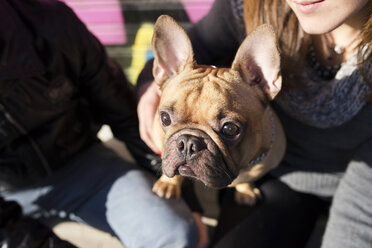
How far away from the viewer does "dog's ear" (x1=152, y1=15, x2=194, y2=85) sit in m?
0.97

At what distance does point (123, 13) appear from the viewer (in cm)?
188

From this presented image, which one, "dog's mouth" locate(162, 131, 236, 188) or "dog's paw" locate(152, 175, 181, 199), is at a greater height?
"dog's mouth" locate(162, 131, 236, 188)

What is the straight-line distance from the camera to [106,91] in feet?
4.26

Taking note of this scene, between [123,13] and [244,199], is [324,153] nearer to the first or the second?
[244,199]

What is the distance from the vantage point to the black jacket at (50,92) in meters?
1.06

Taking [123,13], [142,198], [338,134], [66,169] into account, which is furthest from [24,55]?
[338,134]

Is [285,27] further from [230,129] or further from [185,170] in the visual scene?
[185,170]

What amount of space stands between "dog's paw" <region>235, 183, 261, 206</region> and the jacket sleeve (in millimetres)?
394

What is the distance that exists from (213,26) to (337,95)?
0.52 metres

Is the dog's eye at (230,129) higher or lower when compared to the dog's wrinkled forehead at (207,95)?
lower

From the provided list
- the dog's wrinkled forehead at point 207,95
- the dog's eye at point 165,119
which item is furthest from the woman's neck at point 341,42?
the dog's eye at point 165,119

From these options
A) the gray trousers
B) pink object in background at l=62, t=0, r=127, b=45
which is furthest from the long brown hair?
pink object in background at l=62, t=0, r=127, b=45

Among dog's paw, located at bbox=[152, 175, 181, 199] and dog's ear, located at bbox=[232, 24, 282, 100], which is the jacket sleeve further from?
dog's ear, located at bbox=[232, 24, 282, 100]

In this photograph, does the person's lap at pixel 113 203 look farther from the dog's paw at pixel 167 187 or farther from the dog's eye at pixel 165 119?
the dog's eye at pixel 165 119
